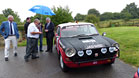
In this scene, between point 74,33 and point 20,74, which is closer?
point 20,74

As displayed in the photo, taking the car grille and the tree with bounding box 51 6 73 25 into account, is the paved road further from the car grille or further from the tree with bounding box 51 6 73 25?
the tree with bounding box 51 6 73 25

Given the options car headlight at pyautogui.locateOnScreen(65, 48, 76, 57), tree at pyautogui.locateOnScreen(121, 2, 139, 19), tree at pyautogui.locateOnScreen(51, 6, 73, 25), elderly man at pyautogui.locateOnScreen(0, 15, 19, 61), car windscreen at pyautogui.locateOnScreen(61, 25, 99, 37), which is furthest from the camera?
tree at pyautogui.locateOnScreen(121, 2, 139, 19)

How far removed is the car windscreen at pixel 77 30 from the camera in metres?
4.83

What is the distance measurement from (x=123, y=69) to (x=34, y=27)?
3781mm

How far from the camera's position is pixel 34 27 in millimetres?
5211

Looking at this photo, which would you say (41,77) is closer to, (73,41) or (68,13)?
(73,41)

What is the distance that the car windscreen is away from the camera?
4.83m

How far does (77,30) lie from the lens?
16.2 feet

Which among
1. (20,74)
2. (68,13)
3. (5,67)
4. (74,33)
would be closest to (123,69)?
(74,33)

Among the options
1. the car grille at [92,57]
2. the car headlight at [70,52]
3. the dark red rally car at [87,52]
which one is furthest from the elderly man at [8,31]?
the car grille at [92,57]

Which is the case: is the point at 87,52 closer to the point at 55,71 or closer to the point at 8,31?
the point at 55,71

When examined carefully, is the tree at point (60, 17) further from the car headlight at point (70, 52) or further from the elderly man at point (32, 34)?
the car headlight at point (70, 52)

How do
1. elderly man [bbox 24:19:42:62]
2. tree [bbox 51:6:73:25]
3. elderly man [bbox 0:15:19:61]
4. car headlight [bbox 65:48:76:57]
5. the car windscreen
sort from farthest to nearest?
tree [bbox 51:6:73:25]
elderly man [bbox 0:15:19:61]
elderly man [bbox 24:19:42:62]
the car windscreen
car headlight [bbox 65:48:76:57]

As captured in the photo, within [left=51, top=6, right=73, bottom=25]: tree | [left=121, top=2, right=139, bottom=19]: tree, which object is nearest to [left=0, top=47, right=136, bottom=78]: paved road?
[left=51, top=6, right=73, bottom=25]: tree
